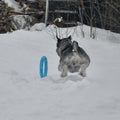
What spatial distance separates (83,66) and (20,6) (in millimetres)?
8943

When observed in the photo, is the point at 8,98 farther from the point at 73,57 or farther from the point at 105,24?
the point at 105,24

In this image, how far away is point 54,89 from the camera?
6016 millimetres

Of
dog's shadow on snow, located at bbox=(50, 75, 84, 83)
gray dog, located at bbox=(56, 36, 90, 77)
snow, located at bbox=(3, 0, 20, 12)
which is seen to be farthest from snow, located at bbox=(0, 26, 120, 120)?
snow, located at bbox=(3, 0, 20, 12)

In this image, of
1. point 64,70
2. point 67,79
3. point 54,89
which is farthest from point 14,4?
point 54,89

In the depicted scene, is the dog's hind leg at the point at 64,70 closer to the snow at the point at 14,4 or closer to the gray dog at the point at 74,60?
the gray dog at the point at 74,60

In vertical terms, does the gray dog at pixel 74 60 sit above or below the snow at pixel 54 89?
above

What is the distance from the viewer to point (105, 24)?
526 inches

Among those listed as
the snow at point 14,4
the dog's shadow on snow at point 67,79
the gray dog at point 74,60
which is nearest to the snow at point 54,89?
the dog's shadow on snow at point 67,79

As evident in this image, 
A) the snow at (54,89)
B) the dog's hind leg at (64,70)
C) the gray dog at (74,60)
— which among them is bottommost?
the snow at (54,89)

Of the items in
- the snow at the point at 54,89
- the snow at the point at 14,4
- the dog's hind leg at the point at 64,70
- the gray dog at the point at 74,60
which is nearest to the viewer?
the snow at the point at 54,89

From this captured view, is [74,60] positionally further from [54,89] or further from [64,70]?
[54,89]

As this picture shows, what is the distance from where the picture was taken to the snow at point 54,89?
482 centimetres

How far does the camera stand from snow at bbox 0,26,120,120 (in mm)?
4820

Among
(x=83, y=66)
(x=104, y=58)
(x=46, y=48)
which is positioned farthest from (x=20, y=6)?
(x=83, y=66)
